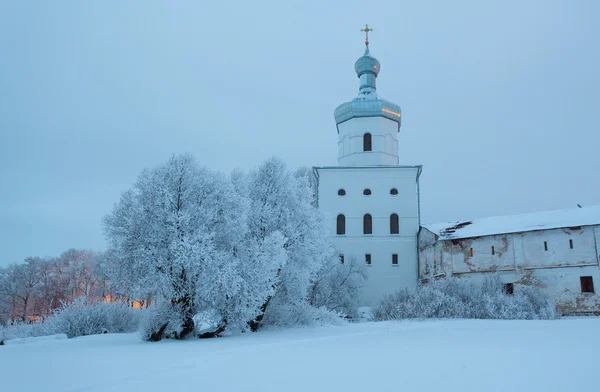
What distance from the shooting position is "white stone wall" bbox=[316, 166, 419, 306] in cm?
2850

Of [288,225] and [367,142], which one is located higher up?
[367,142]

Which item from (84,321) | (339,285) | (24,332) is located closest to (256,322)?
(84,321)

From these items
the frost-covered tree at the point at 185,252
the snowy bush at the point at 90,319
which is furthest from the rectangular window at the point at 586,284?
the snowy bush at the point at 90,319

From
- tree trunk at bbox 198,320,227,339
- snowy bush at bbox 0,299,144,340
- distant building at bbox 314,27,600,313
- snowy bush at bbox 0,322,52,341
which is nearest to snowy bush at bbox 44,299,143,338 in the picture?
snowy bush at bbox 0,299,144,340

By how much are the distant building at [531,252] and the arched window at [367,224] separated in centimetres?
331

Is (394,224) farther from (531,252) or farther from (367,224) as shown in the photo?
(531,252)

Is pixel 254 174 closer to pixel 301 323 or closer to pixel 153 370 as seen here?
pixel 301 323

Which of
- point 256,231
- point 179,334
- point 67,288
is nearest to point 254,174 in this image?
point 256,231

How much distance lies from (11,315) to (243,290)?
128 ft

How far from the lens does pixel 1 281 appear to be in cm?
3984

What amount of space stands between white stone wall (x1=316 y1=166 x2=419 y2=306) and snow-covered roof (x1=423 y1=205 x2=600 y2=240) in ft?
6.58

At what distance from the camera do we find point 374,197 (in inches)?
1160

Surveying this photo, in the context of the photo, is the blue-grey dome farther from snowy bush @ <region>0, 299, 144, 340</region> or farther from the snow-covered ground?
the snow-covered ground

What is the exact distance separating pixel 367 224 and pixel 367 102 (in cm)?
826
